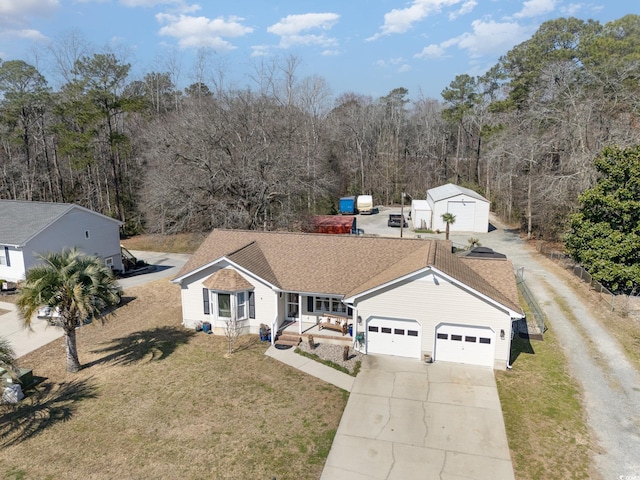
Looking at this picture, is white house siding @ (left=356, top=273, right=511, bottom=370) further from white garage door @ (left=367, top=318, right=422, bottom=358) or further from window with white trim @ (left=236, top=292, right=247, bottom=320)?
window with white trim @ (left=236, top=292, right=247, bottom=320)

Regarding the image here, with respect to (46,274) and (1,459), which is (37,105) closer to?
(46,274)

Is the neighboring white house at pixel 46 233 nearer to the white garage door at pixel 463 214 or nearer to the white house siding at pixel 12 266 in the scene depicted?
the white house siding at pixel 12 266

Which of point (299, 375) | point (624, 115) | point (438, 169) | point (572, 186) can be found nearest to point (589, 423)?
point (299, 375)

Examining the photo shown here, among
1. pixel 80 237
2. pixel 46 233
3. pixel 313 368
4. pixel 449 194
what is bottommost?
pixel 313 368

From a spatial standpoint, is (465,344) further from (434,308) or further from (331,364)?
(331,364)

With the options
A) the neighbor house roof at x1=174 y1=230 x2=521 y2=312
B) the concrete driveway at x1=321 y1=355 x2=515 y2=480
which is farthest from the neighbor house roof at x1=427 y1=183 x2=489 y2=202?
the concrete driveway at x1=321 y1=355 x2=515 y2=480

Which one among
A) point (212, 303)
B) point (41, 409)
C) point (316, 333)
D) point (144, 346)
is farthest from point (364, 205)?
point (41, 409)
